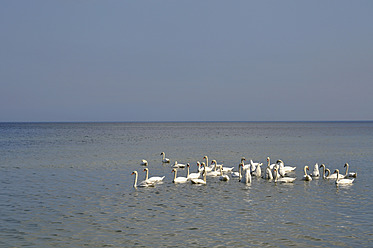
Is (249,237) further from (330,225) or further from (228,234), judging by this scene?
(330,225)

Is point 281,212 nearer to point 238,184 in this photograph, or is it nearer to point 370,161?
point 238,184

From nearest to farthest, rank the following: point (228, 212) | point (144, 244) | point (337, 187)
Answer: point (144, 244)
point (228, 212)
point (337, 187)

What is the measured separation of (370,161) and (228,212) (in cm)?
2503

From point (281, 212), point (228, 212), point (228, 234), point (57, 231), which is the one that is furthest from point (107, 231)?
point (281, 212)

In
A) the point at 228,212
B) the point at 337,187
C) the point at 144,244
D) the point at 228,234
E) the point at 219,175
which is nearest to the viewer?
the point at 144,244

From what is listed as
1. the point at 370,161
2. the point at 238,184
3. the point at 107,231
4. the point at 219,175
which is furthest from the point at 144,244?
the point at 370,161

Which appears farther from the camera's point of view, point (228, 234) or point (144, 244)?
point (228, 234)

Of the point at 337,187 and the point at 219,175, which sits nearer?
the point at 337,187

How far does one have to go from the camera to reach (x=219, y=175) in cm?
2978

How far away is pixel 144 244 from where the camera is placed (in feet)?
43.7

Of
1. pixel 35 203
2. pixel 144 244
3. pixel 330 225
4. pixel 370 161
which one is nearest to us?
pixel 144 244

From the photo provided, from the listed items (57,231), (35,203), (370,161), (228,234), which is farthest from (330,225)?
(370,161)

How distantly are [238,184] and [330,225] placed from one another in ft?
33.1

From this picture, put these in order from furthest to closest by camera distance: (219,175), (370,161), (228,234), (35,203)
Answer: (370,161) < (219,175) < (35,203) < (228,234)
